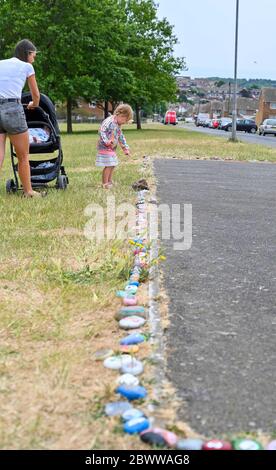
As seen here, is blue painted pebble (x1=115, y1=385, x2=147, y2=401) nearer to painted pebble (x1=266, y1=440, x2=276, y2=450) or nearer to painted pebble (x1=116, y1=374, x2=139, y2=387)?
painted pebble (x1=116, y1=374, x2=139, y2=387)

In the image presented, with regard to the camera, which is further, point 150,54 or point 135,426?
point 150,54

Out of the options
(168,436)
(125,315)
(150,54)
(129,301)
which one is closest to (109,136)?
(129,301)

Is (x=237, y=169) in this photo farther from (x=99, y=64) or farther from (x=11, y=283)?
(x=99, y=64)

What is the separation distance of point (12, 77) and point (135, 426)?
505cm

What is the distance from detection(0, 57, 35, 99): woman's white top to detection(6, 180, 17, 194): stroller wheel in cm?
115

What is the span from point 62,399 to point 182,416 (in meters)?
0.43

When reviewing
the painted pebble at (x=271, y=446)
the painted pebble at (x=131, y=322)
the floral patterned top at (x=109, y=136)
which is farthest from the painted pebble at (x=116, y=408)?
the floral patterned top at (x=109, y=136)

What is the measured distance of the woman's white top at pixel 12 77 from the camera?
6055 mm

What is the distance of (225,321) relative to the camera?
2770 mm

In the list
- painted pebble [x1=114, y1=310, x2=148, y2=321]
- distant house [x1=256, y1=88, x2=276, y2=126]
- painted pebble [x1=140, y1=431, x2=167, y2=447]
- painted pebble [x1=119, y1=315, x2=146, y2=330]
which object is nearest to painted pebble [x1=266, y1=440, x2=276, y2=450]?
painted pebble [x1=140, y1=431, x2=167, y2=447]

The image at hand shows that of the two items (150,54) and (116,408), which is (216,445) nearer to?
(116,408)

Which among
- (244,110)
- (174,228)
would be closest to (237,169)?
(174,228)

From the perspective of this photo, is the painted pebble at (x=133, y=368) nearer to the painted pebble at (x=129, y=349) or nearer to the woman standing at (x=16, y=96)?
the painted pebble at (x=129, y=349)

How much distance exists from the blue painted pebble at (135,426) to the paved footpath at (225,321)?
0.15 m
